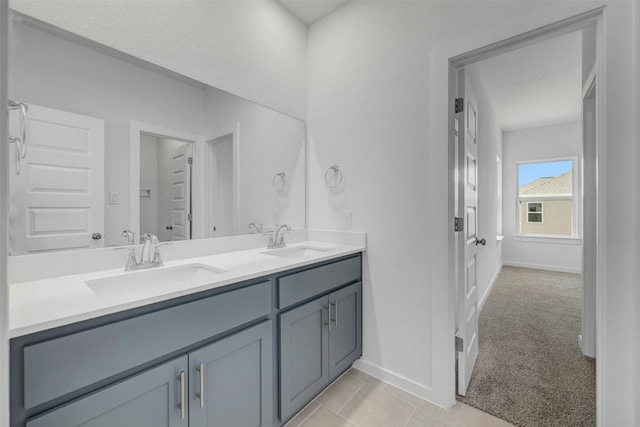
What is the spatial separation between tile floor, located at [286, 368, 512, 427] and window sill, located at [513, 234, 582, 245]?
4.77m

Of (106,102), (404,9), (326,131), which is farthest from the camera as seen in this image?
(326,131)

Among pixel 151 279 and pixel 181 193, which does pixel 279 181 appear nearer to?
pixel 181 193

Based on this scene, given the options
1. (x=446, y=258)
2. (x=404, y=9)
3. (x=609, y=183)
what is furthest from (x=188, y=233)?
(x=609, y=183)

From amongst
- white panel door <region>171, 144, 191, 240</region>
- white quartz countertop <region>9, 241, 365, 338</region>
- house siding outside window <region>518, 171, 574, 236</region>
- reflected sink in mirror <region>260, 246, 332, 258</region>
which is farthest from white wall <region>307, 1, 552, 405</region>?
house siding outside window <region>518, 171, 574, 236</region>

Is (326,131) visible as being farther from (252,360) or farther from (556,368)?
(556,368)

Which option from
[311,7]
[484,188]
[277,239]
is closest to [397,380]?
[277,239]

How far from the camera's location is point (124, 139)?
135 cm

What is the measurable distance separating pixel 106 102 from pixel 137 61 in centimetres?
26

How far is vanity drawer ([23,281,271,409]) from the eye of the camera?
0.70 metres

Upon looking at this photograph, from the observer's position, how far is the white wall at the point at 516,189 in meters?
4.77

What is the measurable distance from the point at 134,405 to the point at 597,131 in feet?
6.66

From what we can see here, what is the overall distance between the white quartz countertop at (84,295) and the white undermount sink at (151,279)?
2 centimetres

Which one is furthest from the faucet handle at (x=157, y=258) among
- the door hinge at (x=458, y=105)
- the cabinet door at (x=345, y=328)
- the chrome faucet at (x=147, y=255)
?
the door hinge at (x=458, y=105)

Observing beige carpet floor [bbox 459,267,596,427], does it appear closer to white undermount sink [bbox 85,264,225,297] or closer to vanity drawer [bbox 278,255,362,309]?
vanity drawer [bbox 278,255,362,309]
